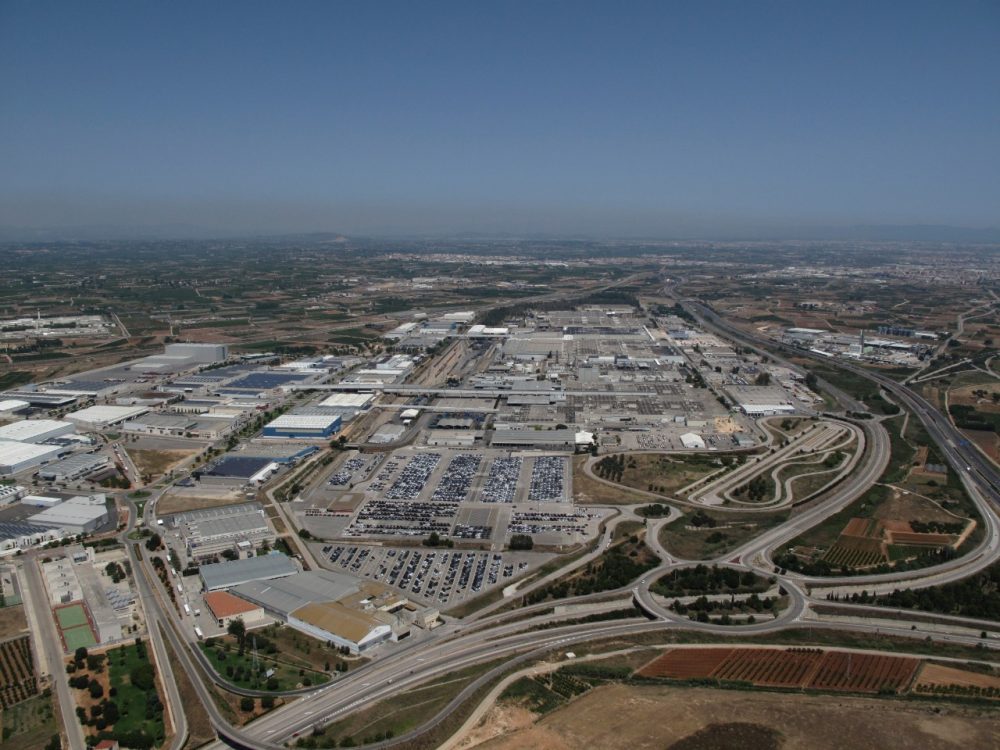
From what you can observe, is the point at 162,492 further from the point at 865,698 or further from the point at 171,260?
the point at 171,260

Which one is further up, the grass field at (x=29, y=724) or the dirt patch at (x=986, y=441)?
the dirt patch at (x=986, y=441)

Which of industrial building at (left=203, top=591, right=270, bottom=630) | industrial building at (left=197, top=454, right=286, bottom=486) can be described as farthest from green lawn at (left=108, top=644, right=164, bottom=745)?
industrial building at (left=197, top=454, right=286, bottom=486)

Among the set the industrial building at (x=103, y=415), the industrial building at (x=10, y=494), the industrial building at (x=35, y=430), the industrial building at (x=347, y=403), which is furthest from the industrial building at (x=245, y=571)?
the industrial building at (x=103, y=415)

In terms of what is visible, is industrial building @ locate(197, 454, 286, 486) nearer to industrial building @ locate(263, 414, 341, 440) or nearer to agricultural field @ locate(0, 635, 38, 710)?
industrial building @ locate(263, 414, 341, 440)

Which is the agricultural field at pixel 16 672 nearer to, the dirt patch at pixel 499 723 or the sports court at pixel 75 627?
the sports court at pixel 75 627

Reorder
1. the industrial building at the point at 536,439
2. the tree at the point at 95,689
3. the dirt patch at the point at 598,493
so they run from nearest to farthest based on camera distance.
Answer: the tree at the point at 95,689, the dirt patch at the point at 598,493, the industrial building at the point at 536,439

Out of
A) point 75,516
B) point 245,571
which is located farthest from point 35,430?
point 245,571
